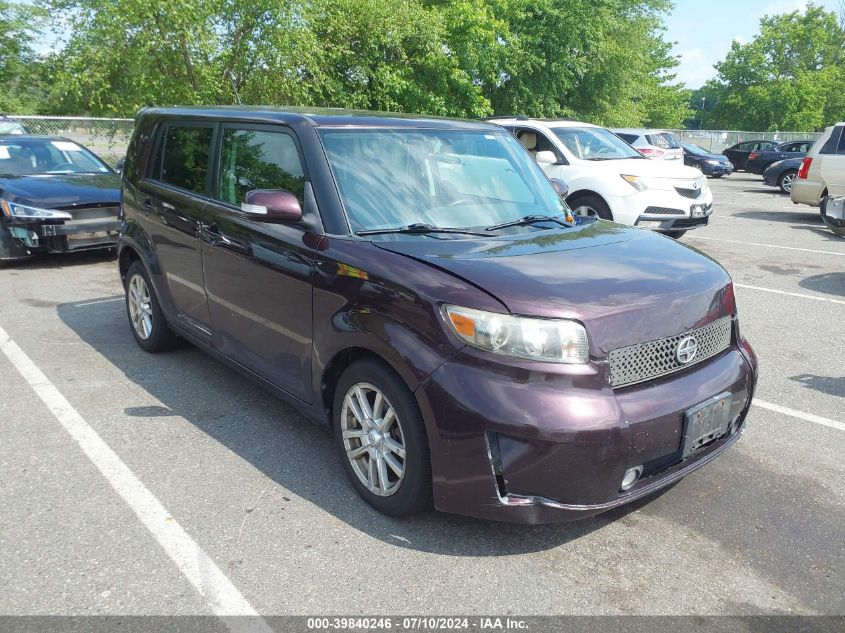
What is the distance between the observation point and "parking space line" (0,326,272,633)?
8.64 ft

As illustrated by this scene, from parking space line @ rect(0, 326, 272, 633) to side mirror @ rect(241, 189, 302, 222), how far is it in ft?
4.85

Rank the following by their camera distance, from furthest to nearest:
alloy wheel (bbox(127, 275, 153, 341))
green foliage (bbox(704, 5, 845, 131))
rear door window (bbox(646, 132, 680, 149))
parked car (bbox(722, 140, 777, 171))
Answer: green foliage (bbox(704, 5, 845, 131)) → parked car (bbox(722, 140, 777, 171)) → rear door window (bbox(646, 132, 680, 149)) → alloy wheel (bbox(127, 275, 153, 341))

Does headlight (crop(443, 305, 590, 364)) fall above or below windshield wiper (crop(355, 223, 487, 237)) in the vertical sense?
below

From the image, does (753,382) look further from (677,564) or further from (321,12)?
(321,12)

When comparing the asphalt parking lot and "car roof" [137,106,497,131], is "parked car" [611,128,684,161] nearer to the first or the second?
the asphalt parking lot

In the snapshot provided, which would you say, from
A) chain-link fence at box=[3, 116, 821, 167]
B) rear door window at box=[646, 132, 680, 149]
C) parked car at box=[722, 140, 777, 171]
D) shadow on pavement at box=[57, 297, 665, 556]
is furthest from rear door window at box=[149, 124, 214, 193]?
parked car at box=[722, 140, 777, 171]

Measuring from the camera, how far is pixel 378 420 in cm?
318

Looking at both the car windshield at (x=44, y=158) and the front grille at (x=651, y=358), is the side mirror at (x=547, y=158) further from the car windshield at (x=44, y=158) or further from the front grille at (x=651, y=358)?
the front grille at (x=651, y=358)

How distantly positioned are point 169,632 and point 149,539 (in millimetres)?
656

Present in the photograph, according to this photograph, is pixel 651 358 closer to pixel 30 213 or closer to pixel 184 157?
pixel 184 157

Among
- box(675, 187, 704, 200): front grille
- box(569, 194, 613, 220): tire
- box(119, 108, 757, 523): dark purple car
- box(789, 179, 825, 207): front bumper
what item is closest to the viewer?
box(119, 108, 757, 523): dark purple car

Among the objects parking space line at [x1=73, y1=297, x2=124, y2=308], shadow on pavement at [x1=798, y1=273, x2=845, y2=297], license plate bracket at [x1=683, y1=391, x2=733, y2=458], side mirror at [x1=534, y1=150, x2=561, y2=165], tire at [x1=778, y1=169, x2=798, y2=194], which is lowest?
shadow on pavement at [x1=798, y1=273, x2=845, y2=297]

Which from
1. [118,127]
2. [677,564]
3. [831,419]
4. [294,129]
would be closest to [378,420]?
[677,564]

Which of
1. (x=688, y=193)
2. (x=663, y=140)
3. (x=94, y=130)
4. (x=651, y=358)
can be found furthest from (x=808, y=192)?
(x=94, y=130)
